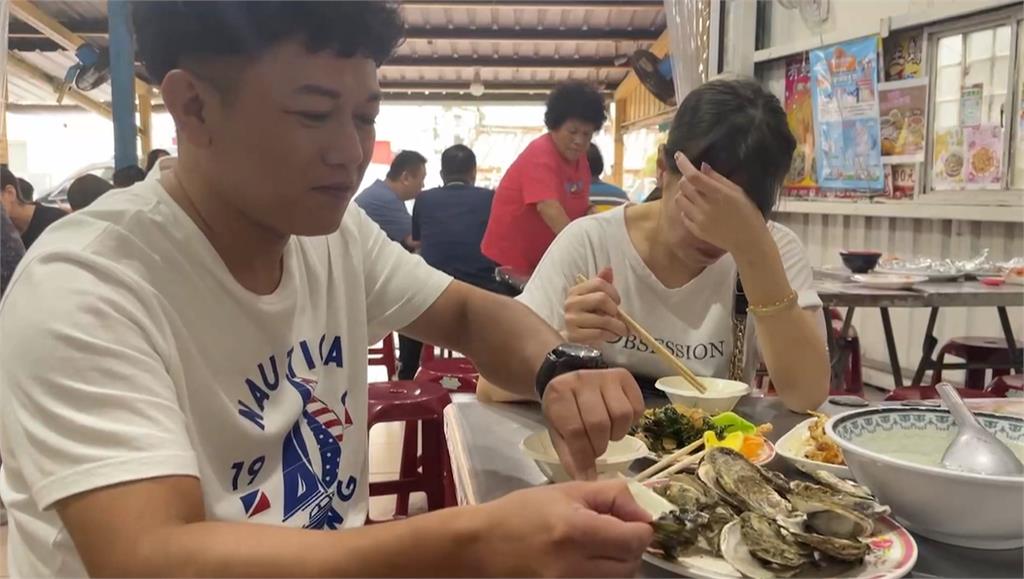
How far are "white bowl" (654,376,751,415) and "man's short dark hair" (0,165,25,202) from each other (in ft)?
6.86

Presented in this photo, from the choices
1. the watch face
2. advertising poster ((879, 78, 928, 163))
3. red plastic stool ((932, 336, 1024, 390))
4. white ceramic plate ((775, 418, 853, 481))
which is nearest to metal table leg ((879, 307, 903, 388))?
red plastic stool ((932, 336, 1024, 390))

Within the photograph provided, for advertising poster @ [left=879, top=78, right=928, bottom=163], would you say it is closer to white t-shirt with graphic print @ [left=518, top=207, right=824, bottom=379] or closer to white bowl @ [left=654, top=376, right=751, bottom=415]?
white t-shirt with graphic print @ [left=518, top=207, right=824, bottom=379]

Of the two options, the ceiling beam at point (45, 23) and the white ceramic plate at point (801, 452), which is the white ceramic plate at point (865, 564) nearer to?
the white ceramic plate at point (801, 452)

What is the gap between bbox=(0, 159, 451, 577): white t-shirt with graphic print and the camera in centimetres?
53

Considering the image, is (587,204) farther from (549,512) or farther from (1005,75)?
(549,512)

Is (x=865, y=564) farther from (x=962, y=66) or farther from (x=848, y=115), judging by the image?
(x=848, y=115)

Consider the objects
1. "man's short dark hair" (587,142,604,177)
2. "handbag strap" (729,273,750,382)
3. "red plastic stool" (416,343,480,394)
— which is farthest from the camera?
"man's short dark hair" (587,142,604,177)

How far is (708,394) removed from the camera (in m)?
0.99

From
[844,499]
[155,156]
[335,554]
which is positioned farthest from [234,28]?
[844,499]

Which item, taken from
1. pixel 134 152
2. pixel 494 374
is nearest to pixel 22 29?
pixel 134 152

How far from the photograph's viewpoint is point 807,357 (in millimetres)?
1101

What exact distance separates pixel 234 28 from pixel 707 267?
0.93 m

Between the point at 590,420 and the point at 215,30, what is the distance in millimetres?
504

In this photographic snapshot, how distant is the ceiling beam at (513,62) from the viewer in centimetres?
239
